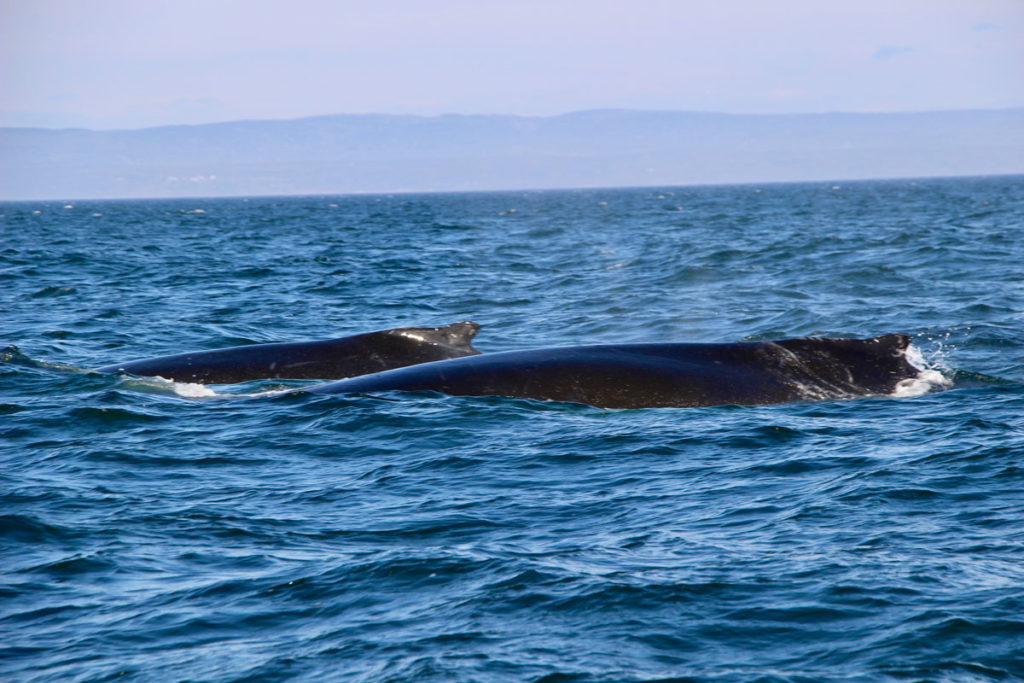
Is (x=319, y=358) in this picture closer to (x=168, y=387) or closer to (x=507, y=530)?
(x=168, y=387)

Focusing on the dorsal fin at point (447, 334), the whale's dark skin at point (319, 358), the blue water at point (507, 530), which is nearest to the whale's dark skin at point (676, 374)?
the blue water at point (507, 530)

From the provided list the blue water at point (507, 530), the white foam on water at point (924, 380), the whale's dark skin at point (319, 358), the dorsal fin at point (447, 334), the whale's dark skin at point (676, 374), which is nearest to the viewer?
the blue water at point (507, 530)

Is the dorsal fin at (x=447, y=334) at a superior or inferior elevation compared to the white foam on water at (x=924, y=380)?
superior

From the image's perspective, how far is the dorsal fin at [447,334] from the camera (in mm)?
14656

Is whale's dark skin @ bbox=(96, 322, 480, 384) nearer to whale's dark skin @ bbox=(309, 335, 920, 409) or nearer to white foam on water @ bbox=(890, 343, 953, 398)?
whale's dark skin @ bbox=(309, 335, 920, 409)

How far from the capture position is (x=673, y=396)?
12094 mm

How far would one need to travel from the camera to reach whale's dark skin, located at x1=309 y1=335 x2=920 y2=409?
480 inches

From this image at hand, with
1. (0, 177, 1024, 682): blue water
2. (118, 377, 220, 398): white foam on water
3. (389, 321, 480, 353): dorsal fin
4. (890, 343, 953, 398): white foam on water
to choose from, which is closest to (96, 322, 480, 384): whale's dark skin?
(389, 321, 480, 353): dorsal fin

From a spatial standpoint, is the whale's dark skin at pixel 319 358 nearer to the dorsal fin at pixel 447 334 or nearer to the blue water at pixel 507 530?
the dorsal fin at pixel 447 334

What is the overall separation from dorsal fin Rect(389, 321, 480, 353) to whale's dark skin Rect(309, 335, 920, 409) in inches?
58.5

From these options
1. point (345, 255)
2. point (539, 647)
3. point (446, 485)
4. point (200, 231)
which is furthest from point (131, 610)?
point (200, 231)

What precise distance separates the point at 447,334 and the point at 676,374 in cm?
356

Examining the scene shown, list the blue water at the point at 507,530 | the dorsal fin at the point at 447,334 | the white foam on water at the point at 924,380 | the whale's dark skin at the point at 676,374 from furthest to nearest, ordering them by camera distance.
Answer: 1. the dorsal fin at the point at 447,334
2. the white foam on water at the point at 924,380
3. the whale's dark skin at the point at 676,374
4. the blue water at the point at 507,530

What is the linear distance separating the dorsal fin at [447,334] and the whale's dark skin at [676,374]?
4.88 feet
